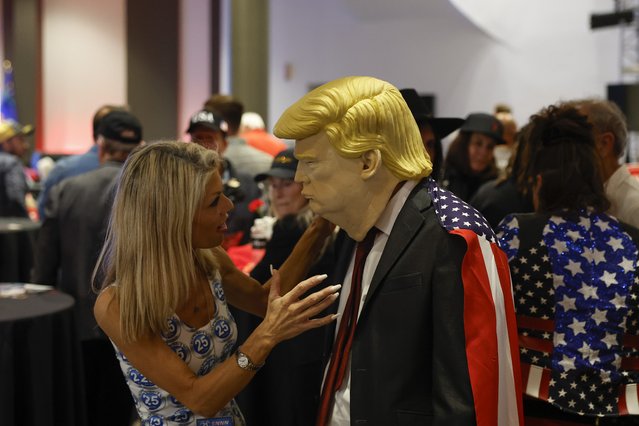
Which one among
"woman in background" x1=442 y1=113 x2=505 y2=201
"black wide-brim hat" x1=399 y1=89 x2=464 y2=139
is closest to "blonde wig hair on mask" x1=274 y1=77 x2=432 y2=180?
"black wide-brim hat" x1=399 y1=89 x2=464 y2=139

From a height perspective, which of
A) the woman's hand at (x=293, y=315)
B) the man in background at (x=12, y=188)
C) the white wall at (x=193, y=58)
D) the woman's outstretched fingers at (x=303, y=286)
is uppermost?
the white wall at (x=193, y=58)

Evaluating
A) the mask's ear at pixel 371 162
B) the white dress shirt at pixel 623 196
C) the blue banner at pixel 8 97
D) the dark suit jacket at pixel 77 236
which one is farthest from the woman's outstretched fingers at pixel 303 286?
the blue banner at pixel 8 97

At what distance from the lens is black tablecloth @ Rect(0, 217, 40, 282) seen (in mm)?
5227

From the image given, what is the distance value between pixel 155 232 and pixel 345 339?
498mm

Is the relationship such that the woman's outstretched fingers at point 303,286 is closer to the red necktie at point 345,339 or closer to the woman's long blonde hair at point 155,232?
the red necktie at point 345,339

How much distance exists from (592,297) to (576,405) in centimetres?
30

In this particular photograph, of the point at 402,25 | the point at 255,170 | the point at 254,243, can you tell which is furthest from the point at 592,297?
the point at 402,25

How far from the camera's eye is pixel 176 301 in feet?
5.84

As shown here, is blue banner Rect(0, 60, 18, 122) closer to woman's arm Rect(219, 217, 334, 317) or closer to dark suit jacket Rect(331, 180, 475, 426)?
woman's arm Rect(219, 217, 334, 317)

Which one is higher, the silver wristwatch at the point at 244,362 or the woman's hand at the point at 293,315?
the woman's hand at the point at 293,315

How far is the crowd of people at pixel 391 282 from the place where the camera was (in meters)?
1.53

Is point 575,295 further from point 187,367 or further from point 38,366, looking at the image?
point 38,366

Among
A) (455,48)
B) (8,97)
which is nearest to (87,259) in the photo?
(8,97)

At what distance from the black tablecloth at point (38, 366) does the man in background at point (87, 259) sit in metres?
0.56
